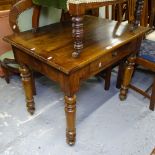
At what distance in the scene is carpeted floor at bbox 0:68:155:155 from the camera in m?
1.44

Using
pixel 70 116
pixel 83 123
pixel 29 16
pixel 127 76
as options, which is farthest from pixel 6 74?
pixel 127 76

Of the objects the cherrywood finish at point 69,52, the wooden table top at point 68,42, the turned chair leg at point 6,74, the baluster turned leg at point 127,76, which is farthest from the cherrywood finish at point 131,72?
the turned chair leg at point 6,74

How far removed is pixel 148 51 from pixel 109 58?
1.76 ft

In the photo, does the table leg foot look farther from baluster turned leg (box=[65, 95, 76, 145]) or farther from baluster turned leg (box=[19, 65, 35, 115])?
baluster turned leg (box=[65, 95, 76, 145])

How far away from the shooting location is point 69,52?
116 cm

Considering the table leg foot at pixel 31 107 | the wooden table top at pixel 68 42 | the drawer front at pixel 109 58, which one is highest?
the wooden table top at pixel 68 42

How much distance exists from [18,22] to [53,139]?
89cm

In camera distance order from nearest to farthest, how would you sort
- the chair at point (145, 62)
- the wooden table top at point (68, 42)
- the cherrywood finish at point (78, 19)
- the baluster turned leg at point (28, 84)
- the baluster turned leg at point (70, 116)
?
the cherrywood finish at point (78, 19) < the wooden table top at point (68, 42) < the baluster turned leg at point (70, 116) < the baluster turned leg at point (28, 84) < the chair at point (145, 62)

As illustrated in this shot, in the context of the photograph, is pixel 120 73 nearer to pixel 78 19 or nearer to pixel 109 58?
pixel 109 58

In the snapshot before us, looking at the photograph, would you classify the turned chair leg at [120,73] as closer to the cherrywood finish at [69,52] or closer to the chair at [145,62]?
the chair at [145,62]

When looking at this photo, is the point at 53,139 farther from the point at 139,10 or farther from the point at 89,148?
the point at 139,10

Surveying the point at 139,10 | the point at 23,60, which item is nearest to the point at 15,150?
the point at 23,60

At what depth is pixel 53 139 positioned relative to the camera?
59.3 inches

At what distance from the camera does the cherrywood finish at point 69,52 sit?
110 centimetres
